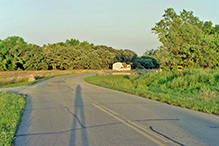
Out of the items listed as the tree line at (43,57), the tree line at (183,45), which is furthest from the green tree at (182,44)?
the tree line at (43,57)

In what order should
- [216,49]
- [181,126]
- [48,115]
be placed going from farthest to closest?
[216,49], [48,115], [181,126]

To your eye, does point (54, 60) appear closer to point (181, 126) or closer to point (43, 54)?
point (43, 54)

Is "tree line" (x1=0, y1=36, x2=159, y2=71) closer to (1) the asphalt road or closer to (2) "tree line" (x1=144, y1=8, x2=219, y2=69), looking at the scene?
(2) "tree line" (x1=144, y1=8, x2=219, y2=69)

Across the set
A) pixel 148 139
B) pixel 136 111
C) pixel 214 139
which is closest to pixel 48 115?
pixel 136 111

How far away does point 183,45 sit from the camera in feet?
82.9

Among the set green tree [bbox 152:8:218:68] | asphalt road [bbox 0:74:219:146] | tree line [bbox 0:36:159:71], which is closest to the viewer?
asphalt road [bbox 0:74:219:146]

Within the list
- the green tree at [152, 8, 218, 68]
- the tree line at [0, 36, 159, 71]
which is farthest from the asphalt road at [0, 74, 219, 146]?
the tree line at [0, 36, 159, 71]

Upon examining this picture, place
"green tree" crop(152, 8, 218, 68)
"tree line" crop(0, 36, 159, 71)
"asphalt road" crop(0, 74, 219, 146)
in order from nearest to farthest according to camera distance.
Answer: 1. "asphalt road" crop(0, 74, 219, 146)
2. "green tree" crop(152, 8, 218, 68)
3. "tree line" crop(0, 36, 159, 71)

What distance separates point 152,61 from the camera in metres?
82.8

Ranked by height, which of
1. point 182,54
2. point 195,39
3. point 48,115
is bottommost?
point 48,115

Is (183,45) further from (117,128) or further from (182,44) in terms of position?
(117,128)

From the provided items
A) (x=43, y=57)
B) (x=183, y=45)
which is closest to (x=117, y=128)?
(x=183, y=45)

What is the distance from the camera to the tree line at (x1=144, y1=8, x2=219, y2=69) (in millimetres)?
25195

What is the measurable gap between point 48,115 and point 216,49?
26251 mm
